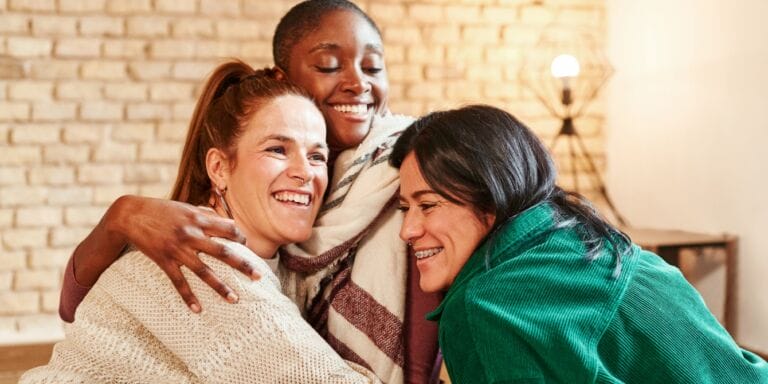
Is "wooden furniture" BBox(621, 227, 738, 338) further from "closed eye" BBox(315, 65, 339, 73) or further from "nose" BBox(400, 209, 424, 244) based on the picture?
"nose" BBox(400, 209, 424, 244)

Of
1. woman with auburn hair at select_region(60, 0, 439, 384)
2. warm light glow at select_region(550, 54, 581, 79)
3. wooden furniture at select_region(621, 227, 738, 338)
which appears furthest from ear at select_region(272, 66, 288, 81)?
warm light glow at select_region(550, 54, 581, 79)

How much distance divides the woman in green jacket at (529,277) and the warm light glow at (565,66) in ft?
9.50

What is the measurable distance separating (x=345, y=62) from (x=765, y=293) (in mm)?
2369

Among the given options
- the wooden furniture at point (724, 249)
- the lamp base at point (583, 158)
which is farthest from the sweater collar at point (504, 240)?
the lamp base at point (583, 158)

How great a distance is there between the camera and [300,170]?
1.71 metres

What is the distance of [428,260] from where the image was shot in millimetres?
1547

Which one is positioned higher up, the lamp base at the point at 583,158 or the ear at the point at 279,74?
the ear at the point at 279,74

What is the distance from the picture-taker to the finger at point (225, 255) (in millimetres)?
1481

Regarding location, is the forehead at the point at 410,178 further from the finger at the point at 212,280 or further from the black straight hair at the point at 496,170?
the finger at the point at 212,280

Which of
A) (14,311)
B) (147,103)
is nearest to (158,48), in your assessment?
(147,103)

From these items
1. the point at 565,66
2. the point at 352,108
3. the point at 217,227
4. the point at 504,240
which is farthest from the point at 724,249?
the point at 217,227

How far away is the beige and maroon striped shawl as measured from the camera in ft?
5.28

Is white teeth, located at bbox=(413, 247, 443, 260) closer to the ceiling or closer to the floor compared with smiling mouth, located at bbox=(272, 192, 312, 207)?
closer to the floor

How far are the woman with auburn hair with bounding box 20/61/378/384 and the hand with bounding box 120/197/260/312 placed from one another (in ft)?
0.05
